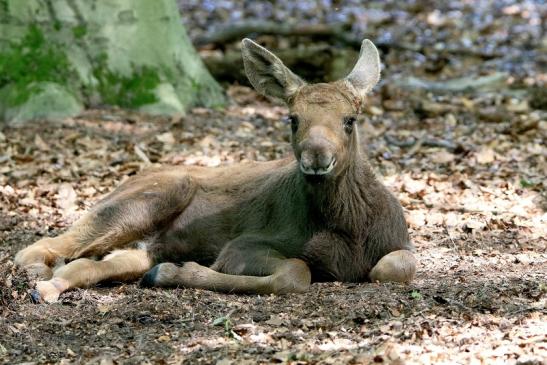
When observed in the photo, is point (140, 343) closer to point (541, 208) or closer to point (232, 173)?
point (232, 173)

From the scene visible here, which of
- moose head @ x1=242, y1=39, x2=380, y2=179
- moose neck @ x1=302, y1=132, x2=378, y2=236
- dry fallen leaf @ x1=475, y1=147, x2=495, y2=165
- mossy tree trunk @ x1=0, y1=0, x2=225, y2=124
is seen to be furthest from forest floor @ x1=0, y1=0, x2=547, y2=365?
moose head @ x1=242, y1=39, x2=380, y2=179

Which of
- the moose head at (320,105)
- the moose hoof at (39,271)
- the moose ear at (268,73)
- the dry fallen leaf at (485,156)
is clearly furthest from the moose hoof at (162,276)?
the dry fallen leaf at (485,156)

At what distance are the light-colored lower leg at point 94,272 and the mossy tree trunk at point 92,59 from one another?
15.3 ft

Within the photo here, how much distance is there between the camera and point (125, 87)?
13.5 metres

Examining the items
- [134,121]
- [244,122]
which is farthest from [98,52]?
[244,122]

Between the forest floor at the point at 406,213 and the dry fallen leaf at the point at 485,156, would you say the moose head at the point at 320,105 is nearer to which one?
the forest floor at the point at 406,213

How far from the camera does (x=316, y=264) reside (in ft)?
26.2

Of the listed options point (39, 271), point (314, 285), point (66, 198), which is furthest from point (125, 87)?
point (314, 285)

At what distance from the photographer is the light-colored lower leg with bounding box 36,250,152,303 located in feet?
25.2

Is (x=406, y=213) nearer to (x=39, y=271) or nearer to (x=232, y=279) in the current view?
(x=232, y=279)

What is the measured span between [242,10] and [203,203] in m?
17.1

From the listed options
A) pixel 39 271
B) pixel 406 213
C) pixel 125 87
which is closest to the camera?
pixel 39 271

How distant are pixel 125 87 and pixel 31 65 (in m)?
1.29

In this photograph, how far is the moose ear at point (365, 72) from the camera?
8.24 meters
